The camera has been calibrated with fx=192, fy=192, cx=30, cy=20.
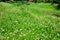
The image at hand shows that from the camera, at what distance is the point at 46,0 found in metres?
56.7

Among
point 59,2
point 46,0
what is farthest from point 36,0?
point 59,2

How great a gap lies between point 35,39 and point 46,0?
143 feet

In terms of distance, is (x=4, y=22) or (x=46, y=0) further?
(x=46, y=0)

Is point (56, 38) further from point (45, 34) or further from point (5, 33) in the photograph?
point (5, 33)

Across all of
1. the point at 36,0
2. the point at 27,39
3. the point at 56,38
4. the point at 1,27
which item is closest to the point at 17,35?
the point at 27,39

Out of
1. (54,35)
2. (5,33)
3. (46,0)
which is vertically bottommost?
(46,0)

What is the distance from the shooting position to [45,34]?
627 inches

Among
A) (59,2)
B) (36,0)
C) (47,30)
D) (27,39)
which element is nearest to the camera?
(27,39)

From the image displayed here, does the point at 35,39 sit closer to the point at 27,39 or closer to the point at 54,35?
the point at 27,39

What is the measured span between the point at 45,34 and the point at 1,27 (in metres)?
3.68

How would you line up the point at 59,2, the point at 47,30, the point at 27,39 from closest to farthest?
1. the point at 27,39
2. the point at 47,30
3. the point at 59,2

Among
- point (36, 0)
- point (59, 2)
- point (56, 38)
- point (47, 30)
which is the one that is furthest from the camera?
point (36, 0)

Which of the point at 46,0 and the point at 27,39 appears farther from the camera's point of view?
the point at 46,0

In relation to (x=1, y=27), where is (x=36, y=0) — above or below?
below
